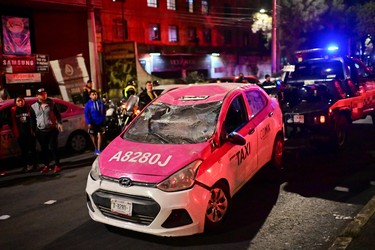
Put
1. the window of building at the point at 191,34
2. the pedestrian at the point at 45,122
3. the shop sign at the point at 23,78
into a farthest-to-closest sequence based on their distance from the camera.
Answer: the window of building at the point at 191,34
the shop sign at the point at 23,78
the pedestrian at the point at 45,122

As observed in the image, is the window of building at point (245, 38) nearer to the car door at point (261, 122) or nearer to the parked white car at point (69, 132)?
the parked white car at point (69, 132)

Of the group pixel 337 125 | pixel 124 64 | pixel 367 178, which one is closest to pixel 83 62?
pixel 124 64

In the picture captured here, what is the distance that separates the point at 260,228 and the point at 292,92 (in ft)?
16.4

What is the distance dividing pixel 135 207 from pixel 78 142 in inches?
245

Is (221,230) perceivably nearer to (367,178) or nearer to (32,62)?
(367,178)

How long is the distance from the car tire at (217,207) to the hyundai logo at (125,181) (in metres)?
0.94

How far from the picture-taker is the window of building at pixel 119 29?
84.3 feet

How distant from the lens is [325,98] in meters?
8.59

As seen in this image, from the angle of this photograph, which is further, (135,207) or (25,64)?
(25,64)

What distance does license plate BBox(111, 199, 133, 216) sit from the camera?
13.3 feet

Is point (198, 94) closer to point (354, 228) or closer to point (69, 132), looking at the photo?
point (354, 228)

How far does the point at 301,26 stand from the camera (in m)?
30.8

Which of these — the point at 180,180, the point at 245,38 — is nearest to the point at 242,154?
the point at 180,180

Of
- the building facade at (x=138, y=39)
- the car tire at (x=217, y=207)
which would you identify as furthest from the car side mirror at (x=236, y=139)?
the building facade at (x=138, y=39)
